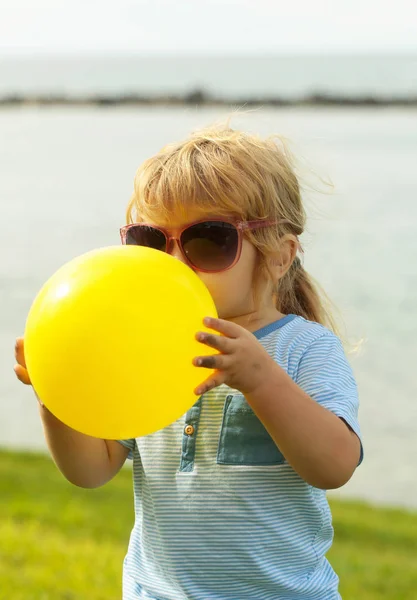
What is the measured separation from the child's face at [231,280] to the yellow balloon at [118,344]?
0.25 meters

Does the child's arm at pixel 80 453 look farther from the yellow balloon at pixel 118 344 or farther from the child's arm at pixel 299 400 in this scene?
the child's arm at pixel 299 400

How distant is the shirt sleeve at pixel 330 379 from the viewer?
2.03 m

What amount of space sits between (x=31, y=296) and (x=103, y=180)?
9.23 meters

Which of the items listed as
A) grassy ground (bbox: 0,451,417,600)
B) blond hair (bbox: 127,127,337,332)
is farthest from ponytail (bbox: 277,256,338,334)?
grassy ground (bbox: 0,451,417,600)

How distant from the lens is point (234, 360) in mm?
1778

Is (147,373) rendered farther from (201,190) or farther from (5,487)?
(5,487)

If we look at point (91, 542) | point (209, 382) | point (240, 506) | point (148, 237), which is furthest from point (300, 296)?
point (91, 542)

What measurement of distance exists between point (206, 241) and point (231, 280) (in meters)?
0.12

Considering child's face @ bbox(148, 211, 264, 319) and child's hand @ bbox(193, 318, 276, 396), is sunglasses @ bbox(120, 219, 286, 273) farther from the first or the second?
child's hand @ bbox(193, 318, 276, 396)

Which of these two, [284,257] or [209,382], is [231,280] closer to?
[284,257]

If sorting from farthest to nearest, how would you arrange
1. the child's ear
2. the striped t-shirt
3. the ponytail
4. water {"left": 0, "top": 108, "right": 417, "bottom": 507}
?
water {"left": 0, "top": 108, "right": 417, "bottom": 507}
the ponytail
the child's ear
the striped t-shirt

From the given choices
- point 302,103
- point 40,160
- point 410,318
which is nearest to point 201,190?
point 410,318

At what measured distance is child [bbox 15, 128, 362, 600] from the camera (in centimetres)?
214

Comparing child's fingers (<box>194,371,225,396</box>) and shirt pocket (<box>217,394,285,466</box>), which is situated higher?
child's fingers (<box>194,371,225,396</box>)
